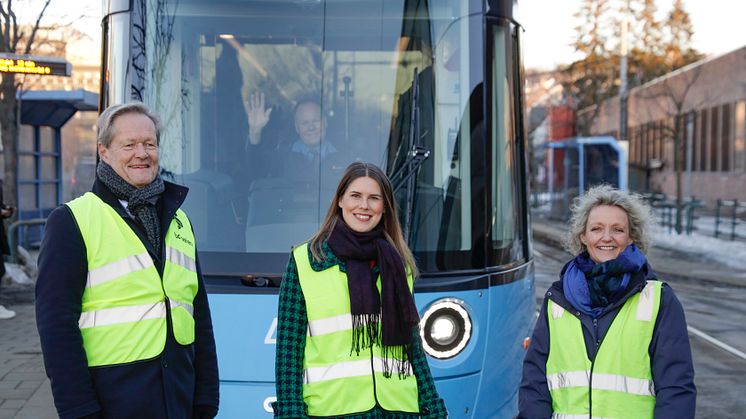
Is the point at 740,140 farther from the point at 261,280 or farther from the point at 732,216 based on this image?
the point at 261,280

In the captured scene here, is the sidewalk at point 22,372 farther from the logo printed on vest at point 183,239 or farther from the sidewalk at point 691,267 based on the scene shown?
the sidewalk at point 691,267

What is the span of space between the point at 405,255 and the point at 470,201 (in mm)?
1233

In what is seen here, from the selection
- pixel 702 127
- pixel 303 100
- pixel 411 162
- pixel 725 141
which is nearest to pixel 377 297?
pixel 411 162

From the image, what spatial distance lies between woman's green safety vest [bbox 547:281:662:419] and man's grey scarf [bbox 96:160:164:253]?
1422 mm

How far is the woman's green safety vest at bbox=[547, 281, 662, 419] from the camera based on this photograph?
115 inches

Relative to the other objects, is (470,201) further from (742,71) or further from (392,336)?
(742,71)

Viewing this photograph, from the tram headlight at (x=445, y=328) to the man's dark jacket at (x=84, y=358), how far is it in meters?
1.32

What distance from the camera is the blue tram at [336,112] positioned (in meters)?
4.25

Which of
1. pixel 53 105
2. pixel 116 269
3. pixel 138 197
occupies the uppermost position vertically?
pixel 53 105

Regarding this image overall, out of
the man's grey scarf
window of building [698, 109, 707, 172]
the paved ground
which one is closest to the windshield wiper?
the man's grey scarf

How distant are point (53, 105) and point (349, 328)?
14.9 meters

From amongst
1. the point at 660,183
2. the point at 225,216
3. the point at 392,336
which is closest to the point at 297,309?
the point at 392,336

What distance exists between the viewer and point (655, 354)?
2906 mm

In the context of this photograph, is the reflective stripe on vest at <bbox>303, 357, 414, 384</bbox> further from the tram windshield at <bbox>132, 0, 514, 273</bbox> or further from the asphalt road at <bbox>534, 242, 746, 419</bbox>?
the asphalt road at <bbox>534, 242, 746, 419</bbox>
